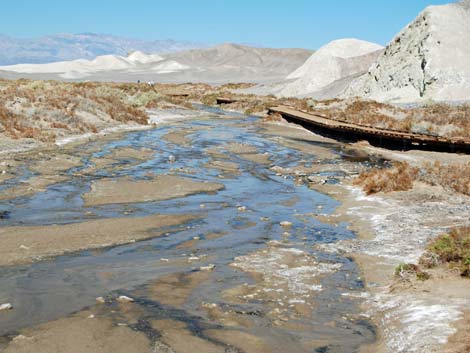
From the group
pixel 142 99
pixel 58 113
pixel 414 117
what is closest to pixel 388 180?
→ pixel 58 113

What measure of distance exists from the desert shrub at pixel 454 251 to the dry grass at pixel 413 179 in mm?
5731

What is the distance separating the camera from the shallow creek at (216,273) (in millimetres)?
6566

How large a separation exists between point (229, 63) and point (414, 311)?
178 metres

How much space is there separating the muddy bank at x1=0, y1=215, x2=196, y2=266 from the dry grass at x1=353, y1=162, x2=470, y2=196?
20.3 feet

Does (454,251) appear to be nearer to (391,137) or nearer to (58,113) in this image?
(391,137)

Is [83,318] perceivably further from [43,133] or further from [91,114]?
[91,114]

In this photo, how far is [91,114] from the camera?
33531 mm

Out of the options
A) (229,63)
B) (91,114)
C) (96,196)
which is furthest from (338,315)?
(229,63)

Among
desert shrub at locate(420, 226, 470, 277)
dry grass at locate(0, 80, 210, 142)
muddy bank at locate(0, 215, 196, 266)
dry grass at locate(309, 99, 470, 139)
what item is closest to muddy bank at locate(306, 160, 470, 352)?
desert shrub at locate(420, 226, 470, 277)

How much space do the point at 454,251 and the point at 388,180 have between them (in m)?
7.11

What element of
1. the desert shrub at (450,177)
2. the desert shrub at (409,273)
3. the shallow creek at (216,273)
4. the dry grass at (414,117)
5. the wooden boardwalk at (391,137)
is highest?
the dry grass at (414,117)

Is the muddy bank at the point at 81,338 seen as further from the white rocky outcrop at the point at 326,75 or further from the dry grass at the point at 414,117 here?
the white rocky outcrop at the point at 326,75

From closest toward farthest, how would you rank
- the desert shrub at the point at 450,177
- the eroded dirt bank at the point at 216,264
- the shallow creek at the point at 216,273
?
the eroded dirt bank at the point at 216,264
the shallow creek at the point at 216,273
the desert shrub at the point at 450,177

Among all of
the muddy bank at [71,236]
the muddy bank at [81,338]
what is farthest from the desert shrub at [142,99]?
the muddy bank at [81,338]
